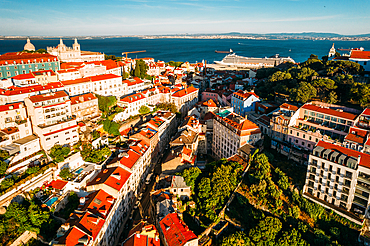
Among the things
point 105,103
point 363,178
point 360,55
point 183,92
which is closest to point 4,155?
point 105,103

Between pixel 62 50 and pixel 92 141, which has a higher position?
pixel 62 50

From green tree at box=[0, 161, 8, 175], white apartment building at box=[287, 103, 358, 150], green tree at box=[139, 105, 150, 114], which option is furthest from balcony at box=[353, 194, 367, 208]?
green tree at box=[139, 105, 150, 114]

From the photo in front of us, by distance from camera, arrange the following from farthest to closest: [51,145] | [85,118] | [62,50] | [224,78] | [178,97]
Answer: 1. [224,78]
2. [62,50]
3. [178,97]
4. [85,118]
5. [51,145]

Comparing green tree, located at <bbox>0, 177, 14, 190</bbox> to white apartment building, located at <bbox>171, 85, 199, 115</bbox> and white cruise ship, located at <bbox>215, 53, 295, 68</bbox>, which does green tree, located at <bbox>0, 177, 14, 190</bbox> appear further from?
white cruise ship, located at <bbox>215, 53, 295, 68</bbox>

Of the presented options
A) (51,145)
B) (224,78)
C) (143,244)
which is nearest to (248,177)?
(143,244)

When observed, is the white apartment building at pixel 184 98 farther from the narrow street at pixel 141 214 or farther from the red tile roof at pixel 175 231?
the red tile roof at pixel 175 231

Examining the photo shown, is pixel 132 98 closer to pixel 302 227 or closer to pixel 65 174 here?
pixel 65 174

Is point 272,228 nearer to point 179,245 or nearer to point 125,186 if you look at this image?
point 179,245
